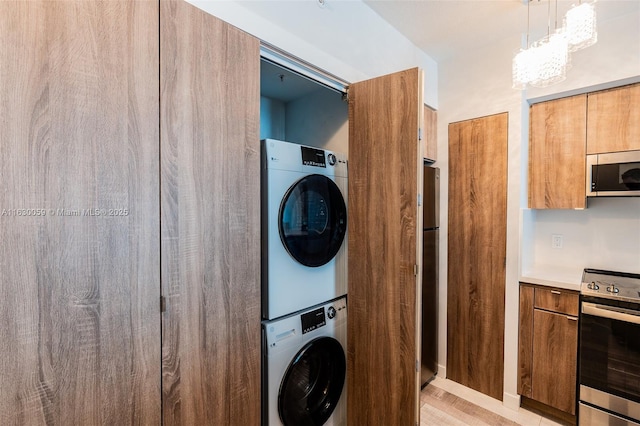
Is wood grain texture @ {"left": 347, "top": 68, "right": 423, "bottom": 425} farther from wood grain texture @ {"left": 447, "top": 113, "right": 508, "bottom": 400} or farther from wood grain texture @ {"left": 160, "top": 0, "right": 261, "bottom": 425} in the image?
wood grain texture @ {"left": 447, "top": 113, "right": 508, "bottom": 400}

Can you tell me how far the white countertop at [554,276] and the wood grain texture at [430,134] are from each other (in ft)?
4.01

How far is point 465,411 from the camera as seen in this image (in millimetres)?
2293

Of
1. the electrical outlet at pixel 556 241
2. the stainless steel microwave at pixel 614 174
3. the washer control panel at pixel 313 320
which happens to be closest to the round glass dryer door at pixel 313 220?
the washer control panel at pixel 313 320

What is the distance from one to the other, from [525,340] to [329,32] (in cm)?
260

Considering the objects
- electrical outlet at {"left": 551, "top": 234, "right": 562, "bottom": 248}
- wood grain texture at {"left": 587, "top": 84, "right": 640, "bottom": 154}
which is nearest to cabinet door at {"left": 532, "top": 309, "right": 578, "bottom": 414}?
electrical outlet at {"left": 551, "top": 234, "right": 562, "bottom": 248}

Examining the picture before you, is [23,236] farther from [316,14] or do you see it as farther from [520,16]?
[520,16]

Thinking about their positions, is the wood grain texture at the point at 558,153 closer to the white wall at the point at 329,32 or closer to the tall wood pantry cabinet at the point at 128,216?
the white wall at the point at 329,32

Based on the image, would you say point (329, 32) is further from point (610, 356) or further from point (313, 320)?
point (610, 356)

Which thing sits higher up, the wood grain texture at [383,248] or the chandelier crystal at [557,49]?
the chandelier crystal at [557,49]

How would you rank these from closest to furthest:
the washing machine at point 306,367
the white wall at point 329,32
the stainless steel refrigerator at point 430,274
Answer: the white wall at point 329,32 < the washing machine at point 306,367 < the stainless steel refrigerator at point 430,274

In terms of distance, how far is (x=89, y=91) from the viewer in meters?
0.82

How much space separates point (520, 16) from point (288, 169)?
2028mm

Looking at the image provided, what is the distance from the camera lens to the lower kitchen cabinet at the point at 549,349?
2076 mm

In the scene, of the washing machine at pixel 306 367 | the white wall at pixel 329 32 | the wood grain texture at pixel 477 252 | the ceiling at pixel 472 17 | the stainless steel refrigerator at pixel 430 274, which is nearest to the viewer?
the white wall at pixel 329 32
